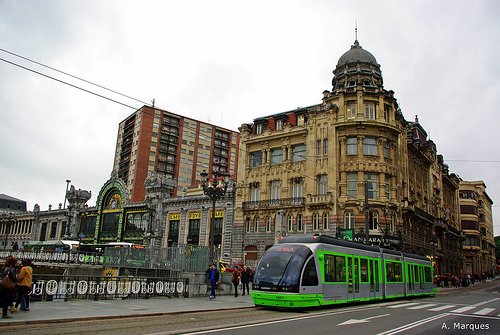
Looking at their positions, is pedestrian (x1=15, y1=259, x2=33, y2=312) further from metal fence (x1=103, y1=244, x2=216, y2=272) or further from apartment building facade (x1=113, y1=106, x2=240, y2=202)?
apartment building facade (x1=113, y1=106, x2=240, y2=202)

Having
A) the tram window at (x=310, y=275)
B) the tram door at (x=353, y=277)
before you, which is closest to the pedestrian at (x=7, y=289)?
the tram window at (x=310, y=275)

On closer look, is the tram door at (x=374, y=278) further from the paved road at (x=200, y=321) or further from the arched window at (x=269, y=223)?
the arched window at (x=269, y=223)

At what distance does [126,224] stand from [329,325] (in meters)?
52.3

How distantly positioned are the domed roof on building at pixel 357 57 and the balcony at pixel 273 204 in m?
15.8

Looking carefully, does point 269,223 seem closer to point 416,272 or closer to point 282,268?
point 416,272

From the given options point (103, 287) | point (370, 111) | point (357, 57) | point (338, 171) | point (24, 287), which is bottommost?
point (103, 287)

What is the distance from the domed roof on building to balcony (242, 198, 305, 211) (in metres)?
15.8

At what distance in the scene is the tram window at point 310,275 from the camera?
1505 cm

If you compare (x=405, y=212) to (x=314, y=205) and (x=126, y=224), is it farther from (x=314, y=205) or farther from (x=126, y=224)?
(x=126, y=224)

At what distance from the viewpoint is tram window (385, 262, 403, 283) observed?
21.5 meters

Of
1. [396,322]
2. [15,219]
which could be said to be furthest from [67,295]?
[15,219]

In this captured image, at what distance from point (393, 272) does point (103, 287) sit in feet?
46.9

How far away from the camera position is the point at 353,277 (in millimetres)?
18109

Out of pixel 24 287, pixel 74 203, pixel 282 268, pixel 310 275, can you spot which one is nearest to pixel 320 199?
pixel 310 275
